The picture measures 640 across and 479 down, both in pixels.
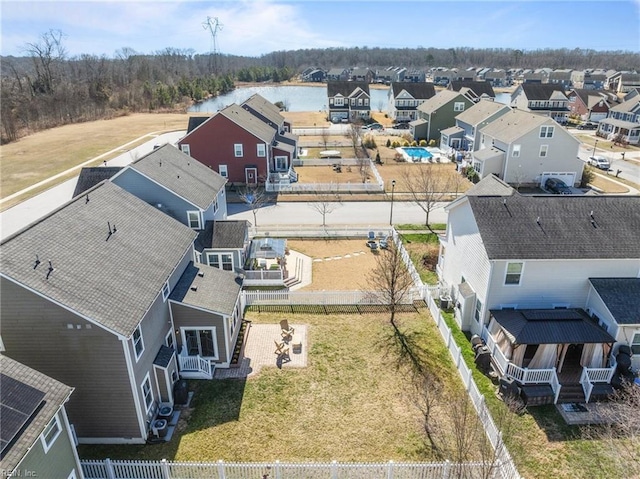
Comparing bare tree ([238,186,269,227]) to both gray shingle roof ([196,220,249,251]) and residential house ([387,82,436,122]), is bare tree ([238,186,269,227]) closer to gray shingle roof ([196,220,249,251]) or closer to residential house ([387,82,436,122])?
gray shingle roof ([196,220,249,251])

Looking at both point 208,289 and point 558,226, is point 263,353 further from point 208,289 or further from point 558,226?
point 558,226

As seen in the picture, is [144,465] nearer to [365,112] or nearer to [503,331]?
[503,331]

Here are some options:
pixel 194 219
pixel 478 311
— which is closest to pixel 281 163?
pixel 194 219

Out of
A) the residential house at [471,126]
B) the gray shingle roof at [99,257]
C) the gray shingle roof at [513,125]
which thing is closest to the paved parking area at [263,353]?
the gray shingle roof at [99,257]

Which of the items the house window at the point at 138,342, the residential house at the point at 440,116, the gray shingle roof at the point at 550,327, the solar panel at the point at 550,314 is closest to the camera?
the house window at the point at 138,342

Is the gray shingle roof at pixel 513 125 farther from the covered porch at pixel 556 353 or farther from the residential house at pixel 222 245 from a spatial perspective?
the residential house at pixel 222 245

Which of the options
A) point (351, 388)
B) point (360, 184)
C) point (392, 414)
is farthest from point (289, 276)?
point (360, 184)
